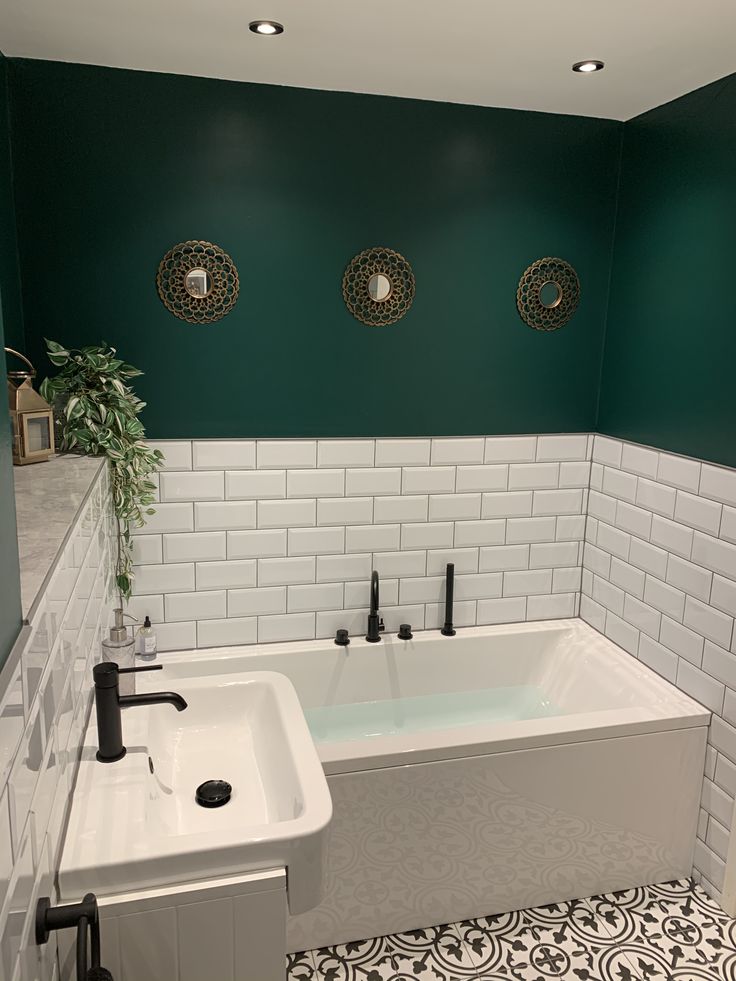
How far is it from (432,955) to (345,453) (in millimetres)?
1827

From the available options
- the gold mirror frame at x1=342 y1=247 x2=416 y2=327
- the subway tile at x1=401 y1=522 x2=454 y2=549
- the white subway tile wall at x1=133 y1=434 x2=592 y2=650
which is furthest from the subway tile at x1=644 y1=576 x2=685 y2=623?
the gold mirror frame at x1=342 y1=247 x2=416 y2=327

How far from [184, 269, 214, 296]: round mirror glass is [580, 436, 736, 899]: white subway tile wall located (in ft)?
5.95

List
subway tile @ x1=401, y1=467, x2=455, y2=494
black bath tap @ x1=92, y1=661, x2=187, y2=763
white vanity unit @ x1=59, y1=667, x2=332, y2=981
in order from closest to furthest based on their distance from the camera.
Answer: white vanity unit @ x1=59, y1=667, x2=332, y2=981 < black bath tap @ x1=92, y1=661, x2=187, y2=763 < subway tile @ x1=401, y1=467, x2=455, y2=494

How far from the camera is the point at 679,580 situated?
2.88 m

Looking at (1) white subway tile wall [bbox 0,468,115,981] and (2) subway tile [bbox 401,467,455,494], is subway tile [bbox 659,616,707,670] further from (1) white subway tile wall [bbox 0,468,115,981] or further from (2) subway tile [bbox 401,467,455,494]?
(1) white subway tile wall [bbox 0,468,115,981]

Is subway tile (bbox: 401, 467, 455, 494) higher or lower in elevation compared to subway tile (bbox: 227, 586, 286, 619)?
higher

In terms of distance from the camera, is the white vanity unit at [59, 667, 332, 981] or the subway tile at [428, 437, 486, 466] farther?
the subway tile at [428, 437, 486, 466]

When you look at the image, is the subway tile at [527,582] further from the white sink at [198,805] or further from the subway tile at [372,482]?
the white sink at [198,805]

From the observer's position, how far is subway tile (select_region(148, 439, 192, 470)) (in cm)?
295

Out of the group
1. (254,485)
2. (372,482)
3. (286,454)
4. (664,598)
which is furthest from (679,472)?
(254,485)

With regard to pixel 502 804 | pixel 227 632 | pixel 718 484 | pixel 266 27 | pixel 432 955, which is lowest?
pixel 432 955

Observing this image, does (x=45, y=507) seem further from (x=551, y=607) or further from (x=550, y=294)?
(x=551, y=607)

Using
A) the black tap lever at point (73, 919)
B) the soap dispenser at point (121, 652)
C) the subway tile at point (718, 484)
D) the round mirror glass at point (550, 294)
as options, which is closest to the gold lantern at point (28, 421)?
the soap dispenser at point (121, 652)

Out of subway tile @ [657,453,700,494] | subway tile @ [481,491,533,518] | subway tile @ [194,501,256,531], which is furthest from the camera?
subway tile @ [481,491,533,518]
